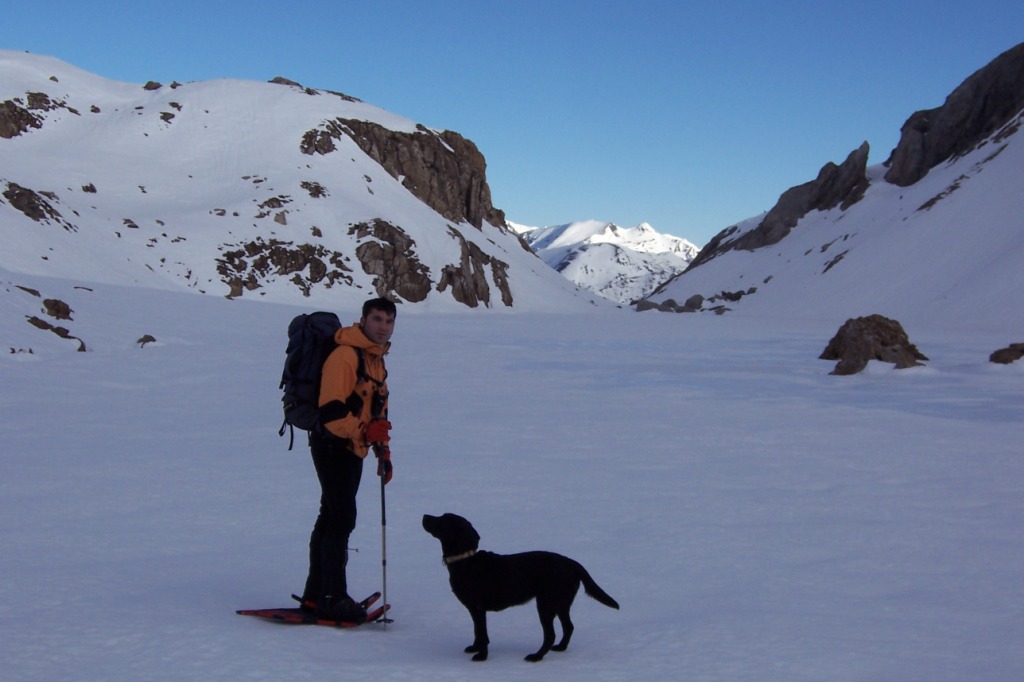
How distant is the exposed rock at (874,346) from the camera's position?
75.2ft

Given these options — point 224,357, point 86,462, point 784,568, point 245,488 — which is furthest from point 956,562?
point 224,357

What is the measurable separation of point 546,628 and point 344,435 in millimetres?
1857

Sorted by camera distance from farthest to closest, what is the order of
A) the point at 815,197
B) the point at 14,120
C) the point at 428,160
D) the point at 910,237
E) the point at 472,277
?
the point at 815,197 < the point at 428,160 < the point at 472,277 < the point at 14,120 < the point at 910,237

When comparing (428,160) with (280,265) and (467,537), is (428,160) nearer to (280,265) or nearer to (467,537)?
(280,265)

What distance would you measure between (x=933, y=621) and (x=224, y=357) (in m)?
21.8

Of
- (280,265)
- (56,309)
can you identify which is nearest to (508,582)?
(56,309)

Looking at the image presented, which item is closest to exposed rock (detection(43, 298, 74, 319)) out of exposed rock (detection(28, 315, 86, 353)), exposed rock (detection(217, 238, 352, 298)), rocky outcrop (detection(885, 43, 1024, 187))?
exposed rock (detection(28, 315, 86, 353))

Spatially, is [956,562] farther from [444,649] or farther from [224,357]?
[224,357]

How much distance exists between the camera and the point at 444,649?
5.37 meters

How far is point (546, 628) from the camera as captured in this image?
516 cm

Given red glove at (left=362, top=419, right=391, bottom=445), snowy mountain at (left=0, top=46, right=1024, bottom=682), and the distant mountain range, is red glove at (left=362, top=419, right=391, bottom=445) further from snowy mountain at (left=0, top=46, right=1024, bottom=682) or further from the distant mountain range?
the distant mountain range

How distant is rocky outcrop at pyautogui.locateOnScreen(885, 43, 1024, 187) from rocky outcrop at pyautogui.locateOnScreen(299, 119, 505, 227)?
166 ft

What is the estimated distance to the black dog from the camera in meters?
5.18

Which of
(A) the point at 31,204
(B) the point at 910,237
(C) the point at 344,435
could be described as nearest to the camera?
(C) the point at 344,435
